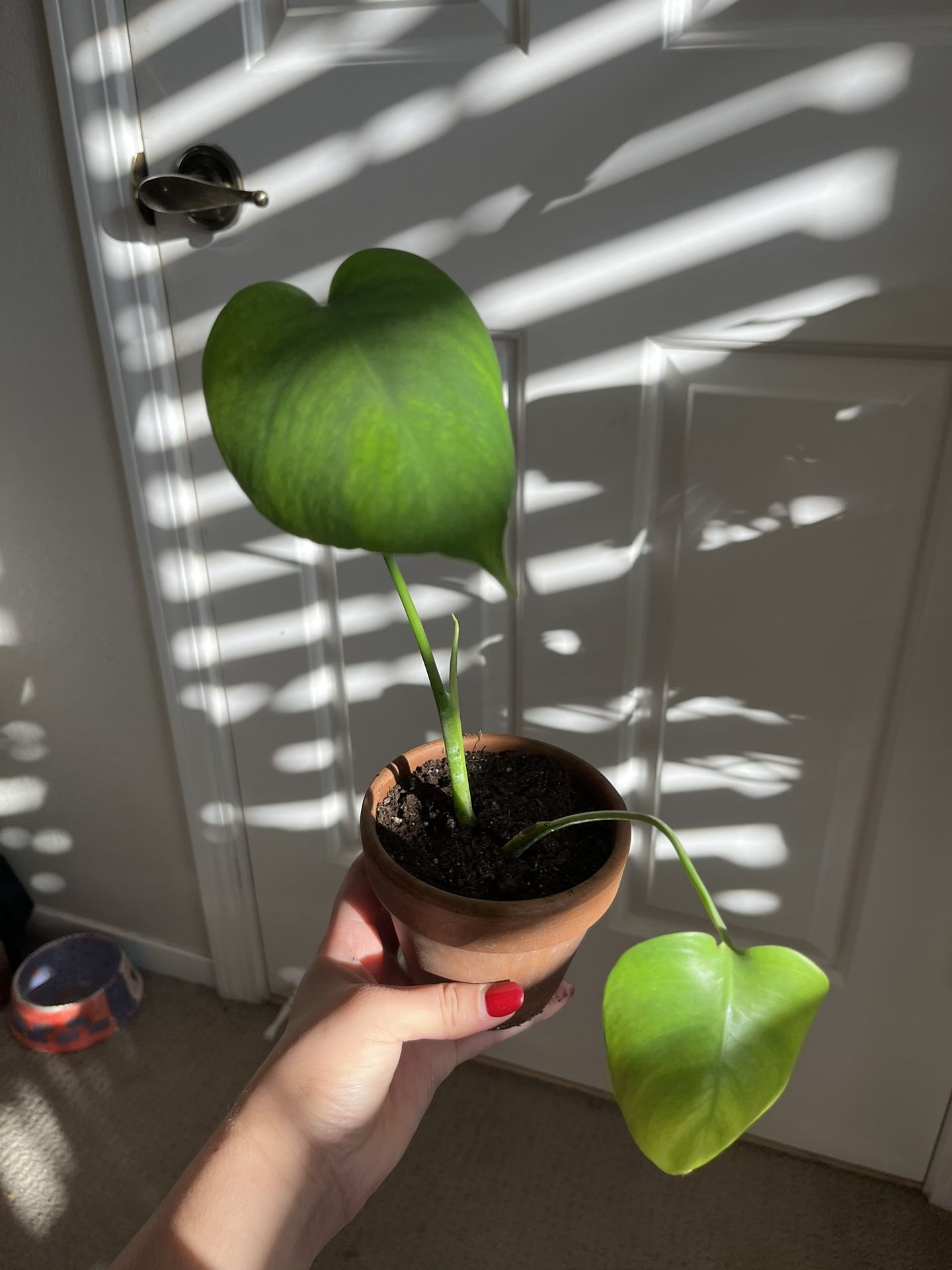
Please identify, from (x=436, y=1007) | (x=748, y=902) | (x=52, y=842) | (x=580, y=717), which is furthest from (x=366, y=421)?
(x=52, y=842)

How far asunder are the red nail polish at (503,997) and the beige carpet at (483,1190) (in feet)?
1.87

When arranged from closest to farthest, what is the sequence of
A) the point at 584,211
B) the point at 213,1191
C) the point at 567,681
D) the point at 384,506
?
the point at 384,506, the point at 213,1191, the point at 584,211, the point at 567,681

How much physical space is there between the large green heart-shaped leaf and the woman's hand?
0.45 ft

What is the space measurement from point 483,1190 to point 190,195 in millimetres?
1105

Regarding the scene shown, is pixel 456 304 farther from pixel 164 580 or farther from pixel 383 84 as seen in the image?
pixel 164 580

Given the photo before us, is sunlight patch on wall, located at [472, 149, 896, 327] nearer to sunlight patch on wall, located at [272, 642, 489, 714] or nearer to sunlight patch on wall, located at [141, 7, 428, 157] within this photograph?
sunlight patch on wall, located at [141, 7, 428, 157]

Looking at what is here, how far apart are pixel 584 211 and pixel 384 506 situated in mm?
529

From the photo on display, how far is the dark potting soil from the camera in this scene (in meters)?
0.64

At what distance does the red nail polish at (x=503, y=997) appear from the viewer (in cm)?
67

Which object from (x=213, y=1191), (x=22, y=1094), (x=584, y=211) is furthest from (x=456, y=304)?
(x=22, y=1094)

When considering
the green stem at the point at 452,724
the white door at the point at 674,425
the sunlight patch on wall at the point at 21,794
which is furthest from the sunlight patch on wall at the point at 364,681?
the sunlight patch on wall at the point at 21,794

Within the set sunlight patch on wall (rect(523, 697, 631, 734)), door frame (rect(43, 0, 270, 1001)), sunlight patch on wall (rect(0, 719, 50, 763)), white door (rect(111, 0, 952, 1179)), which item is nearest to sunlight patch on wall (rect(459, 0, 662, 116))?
white door (rect(111, 0, 952, 1179))

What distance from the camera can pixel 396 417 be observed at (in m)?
0.38

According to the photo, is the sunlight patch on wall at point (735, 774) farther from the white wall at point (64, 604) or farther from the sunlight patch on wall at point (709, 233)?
the white wall at point (64, 604)
